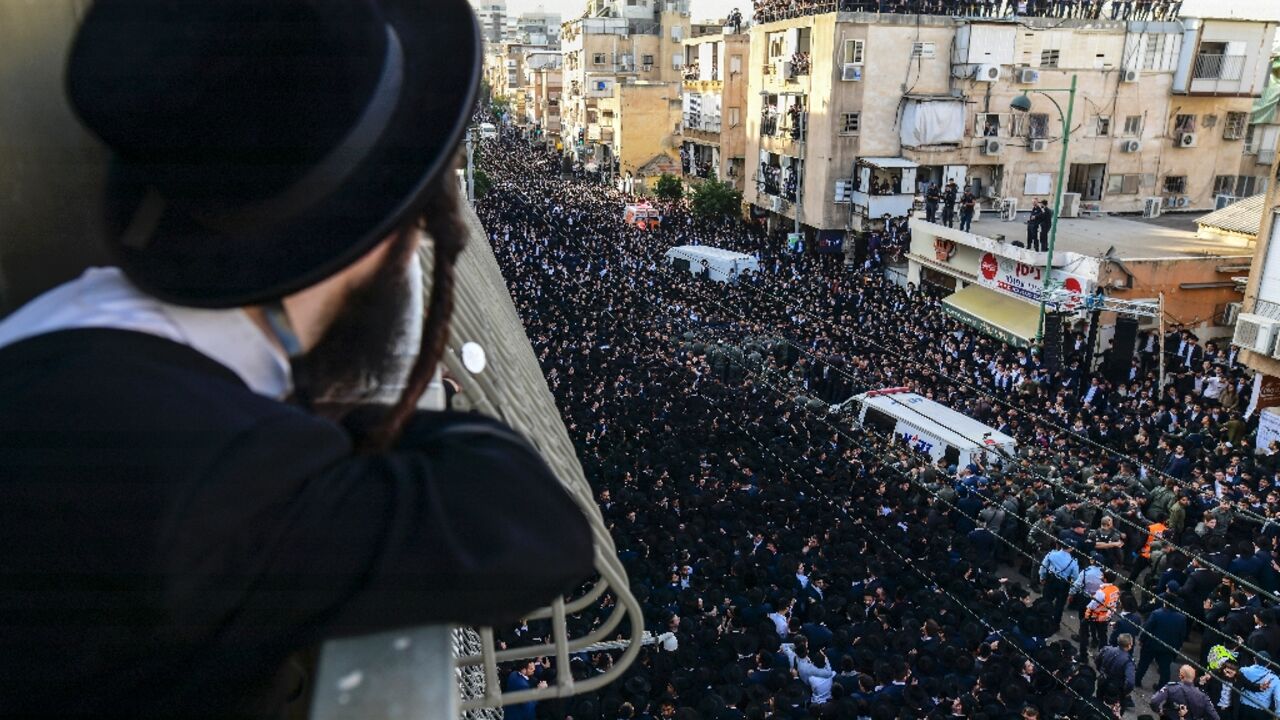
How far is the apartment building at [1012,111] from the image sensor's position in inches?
1080

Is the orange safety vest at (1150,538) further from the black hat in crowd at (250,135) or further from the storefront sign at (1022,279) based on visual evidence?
the black hat in crowd at (250,135)

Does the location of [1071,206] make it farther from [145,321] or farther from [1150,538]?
[145,321]

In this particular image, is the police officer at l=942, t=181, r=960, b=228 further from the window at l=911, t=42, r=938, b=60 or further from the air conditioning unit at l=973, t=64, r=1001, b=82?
the window at l=911, t=42, r=938, b=60

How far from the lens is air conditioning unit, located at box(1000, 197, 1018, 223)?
27750 mm

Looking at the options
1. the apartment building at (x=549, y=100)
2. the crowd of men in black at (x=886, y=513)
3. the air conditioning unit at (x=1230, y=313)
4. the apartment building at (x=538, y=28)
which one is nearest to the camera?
Result: the crowd of men in black at (x=886, y=513)

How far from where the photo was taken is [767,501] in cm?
1130

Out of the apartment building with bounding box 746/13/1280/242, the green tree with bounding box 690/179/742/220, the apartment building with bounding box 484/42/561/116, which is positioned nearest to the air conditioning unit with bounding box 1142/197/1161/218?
the apartment building with bounding box 746/13/1280/242

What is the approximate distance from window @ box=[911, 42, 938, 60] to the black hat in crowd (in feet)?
96.5

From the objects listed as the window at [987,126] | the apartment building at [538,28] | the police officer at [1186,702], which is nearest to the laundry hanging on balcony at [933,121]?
the window at [987,126]

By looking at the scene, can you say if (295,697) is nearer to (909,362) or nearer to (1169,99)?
(909,362)

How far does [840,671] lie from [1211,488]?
23.9 ft

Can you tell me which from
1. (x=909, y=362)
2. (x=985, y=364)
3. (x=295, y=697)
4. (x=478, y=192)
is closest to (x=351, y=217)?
(x=295, y=697)

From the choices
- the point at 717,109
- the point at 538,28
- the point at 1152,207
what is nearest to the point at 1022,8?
the point at 1152,207

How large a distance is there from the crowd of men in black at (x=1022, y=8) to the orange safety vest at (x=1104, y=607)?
72.1 ft
